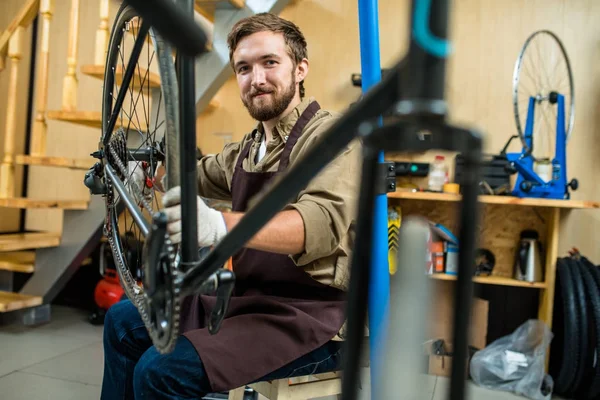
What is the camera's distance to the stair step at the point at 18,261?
2.57m

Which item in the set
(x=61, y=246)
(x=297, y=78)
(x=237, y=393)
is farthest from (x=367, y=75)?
(x=61, y=246)

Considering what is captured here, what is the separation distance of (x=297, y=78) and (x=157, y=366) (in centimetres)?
78

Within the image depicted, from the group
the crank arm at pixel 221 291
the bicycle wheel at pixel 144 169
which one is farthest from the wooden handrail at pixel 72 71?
the crank arm at pixel 221 291

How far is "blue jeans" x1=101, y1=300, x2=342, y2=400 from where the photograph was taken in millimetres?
893

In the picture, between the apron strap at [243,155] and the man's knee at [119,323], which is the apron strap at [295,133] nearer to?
the apron strap at [243,155]

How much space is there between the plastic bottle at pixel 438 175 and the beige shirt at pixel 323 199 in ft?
4.61

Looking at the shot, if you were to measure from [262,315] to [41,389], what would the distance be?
1.30 m

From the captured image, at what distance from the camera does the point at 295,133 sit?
3.84 feet

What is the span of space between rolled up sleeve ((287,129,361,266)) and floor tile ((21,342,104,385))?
1427mm

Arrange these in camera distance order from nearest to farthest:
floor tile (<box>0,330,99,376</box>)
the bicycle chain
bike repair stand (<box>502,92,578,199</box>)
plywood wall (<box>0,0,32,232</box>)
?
1. the bicycle chain
2. floor tile (<box>0,330,99,376</box>)
3. bike repair stand (<box>502,92,578,199</box>)
4. plywood wall (<box>0,0,32,232</box>)

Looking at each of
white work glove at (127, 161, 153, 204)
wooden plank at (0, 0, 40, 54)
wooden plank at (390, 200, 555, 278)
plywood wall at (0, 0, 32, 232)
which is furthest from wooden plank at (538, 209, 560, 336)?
plywood wall at (0, 0, 32, 232)

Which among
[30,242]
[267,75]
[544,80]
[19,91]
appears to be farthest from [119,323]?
[19,91]

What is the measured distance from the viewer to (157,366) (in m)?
0.89

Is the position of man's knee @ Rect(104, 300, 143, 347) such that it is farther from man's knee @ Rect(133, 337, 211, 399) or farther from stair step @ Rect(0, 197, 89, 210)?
stair step @ Rect(0, 197, 89, 210)
